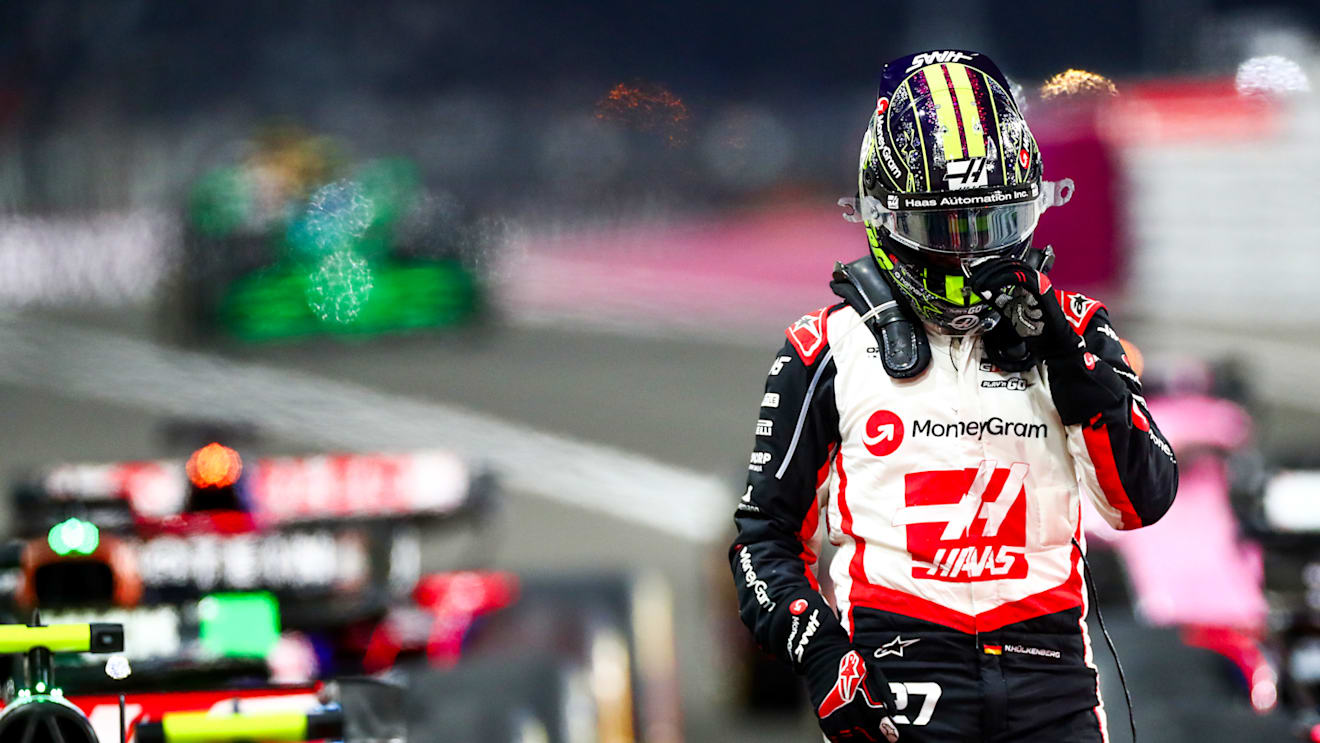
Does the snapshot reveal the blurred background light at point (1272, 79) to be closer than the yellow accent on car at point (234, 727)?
No

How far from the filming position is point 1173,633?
15.0 feet

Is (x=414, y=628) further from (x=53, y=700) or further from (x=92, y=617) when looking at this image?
(x=53, y=700)

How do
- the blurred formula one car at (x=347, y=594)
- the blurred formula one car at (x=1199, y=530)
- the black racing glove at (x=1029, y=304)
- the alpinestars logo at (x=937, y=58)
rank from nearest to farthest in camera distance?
the black racing glove at (x=1029, y=304), the alpinestars logo at (x=937, y=58), the blurred formula one car at (x=347, y=594), the blurred formula one car at (x=1199, y=530)

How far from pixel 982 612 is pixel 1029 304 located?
1.53 feet

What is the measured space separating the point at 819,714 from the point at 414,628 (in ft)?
10.2

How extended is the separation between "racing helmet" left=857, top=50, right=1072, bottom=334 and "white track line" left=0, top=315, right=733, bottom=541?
5213 millimetres

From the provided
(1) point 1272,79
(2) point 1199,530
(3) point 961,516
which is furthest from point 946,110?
(2) point 1199,530

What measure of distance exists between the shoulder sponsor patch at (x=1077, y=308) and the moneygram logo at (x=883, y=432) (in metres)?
0.30

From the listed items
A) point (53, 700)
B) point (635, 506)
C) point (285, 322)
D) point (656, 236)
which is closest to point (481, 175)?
point (656, 236)

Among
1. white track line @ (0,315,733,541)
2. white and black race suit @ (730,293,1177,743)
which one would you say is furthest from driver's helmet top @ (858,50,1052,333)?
white track line @ (0,315,733,541)

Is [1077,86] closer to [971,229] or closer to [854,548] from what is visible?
[971,229]

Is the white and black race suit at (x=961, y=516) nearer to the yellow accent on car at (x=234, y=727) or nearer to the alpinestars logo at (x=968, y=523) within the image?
the alpinestars logo at (x=968, y=523)

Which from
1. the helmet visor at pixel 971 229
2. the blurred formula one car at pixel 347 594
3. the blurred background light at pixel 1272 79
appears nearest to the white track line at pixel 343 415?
the blurred formula one car at pixel 347 594

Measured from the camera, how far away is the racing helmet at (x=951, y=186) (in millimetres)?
2783
